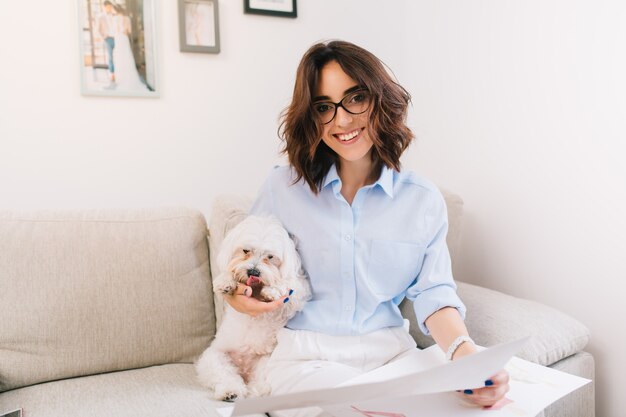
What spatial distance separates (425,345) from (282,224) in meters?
0.67

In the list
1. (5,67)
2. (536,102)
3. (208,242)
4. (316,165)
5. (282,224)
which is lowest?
(208,242)

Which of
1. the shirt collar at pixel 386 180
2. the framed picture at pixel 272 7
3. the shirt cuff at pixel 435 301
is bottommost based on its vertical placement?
the shirt cuff at pixel 435 301

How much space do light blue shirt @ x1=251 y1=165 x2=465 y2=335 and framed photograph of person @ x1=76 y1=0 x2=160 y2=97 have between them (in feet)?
3.23

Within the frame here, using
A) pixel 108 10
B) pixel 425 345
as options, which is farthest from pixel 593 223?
pixel 108 10

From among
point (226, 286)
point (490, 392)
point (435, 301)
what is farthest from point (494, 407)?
point (226, 286)

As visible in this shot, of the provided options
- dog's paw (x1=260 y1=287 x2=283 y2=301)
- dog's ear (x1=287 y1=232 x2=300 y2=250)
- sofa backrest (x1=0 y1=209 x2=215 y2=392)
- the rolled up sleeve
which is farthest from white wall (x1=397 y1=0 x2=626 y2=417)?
sofa backrest (x1=0 y1=209 x2=215 y2=392)

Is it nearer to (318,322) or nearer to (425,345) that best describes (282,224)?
(318,322)

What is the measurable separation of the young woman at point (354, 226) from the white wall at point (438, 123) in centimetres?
49

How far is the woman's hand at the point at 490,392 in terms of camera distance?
37.6 inches

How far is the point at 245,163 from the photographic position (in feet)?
7.14

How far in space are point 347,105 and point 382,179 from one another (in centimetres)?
21

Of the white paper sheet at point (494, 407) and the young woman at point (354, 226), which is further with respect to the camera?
the young woman at point (354, 226)

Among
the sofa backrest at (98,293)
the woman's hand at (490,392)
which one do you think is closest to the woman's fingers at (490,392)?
the woman's hand at (490,392)

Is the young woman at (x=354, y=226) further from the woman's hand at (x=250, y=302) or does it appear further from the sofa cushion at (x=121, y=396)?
the sofa cushion at (x=121, y=396)
